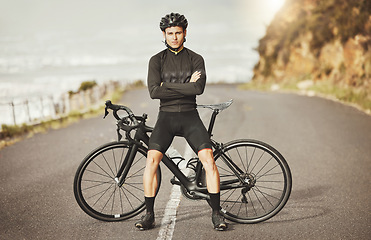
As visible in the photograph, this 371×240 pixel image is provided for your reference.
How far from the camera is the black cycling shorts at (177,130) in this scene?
392 cm

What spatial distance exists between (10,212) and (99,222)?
4.01 feet

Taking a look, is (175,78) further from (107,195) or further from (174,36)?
(107,195)

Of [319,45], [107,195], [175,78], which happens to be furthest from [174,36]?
[319,45]

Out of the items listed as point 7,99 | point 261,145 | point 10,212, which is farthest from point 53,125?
point 261,145

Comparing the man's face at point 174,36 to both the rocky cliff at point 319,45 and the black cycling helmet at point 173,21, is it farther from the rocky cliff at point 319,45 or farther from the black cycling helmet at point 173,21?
the rocky cliff at point 319,45

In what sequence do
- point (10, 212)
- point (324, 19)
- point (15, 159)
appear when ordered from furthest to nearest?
point (324, 19) → point (15, 159) → point (10, 212)

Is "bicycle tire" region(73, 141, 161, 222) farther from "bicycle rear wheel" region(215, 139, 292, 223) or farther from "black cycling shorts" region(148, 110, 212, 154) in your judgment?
"bicycle rear wheel" region(215, 139, 292, 223)

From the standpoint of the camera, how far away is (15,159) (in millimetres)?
7754

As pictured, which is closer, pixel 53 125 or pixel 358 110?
pixel 53 125

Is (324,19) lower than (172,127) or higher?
higher

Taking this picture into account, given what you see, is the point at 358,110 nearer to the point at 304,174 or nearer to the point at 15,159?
the point at 304,174

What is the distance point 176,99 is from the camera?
398 cm

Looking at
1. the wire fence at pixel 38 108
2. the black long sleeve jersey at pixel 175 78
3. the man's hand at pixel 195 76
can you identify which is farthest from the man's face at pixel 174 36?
the wire fence at pixel 38 108

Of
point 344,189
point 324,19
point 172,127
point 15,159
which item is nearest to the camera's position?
point 172,127
